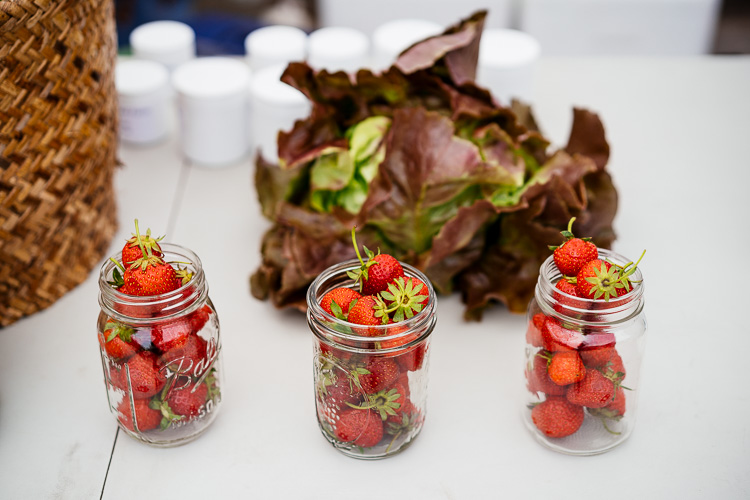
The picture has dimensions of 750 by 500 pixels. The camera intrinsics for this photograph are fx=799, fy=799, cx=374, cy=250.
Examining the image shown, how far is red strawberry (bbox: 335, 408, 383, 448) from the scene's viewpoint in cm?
77

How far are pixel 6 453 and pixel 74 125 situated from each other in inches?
14.6

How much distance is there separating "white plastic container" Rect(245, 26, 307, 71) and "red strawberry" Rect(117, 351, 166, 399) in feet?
2.34

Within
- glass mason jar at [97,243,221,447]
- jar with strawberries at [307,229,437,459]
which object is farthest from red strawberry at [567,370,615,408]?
glass mason jar at [97,243,221,447]

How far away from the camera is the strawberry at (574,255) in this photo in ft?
2.53

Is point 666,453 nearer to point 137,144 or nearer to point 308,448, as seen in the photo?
point 308,448

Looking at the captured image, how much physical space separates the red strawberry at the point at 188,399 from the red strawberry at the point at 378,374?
177 millimetres

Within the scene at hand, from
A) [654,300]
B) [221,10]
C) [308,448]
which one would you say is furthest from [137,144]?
[221,10]

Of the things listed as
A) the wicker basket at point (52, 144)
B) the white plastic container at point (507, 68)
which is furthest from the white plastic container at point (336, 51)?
the wicker basket at point (52, 144)

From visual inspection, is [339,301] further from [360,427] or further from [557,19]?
[557,19]

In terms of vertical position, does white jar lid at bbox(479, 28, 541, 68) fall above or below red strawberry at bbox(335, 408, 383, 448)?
above

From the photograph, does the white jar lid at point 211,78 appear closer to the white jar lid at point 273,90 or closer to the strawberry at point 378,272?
the white jar lid at point 273,90

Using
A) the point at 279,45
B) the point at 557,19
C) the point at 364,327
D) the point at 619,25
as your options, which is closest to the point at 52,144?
the point at 364,327

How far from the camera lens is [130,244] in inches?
30.4

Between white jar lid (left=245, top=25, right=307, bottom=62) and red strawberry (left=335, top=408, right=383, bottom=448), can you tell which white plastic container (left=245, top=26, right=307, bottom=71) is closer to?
white jar lid (left=245, top=25, right=307, bottom=62)
